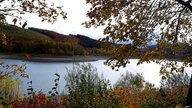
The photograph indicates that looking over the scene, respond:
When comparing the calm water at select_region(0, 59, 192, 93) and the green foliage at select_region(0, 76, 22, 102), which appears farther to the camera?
the calm water at select_region(0, 59, 192, 93)

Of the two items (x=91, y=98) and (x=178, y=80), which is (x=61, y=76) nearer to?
(x=178, y=80)

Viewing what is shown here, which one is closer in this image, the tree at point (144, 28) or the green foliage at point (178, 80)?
the tree at point (144, 28)

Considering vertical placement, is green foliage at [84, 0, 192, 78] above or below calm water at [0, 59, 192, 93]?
above

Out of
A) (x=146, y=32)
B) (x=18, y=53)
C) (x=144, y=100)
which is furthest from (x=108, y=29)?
(x=18, y=53)

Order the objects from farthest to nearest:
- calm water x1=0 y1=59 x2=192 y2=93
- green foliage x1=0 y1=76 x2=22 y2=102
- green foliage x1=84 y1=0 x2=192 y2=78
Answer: calm water x1=0 y1=59 x2=192 y2=93 → green foliage x1=0 y1=76 x2=22 y2=102 → green foliage x1=84 y1=0 x2=192 y2=78

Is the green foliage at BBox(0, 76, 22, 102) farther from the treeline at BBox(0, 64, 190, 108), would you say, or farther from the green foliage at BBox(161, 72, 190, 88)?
the green foliage at BBox(161, 72, 190, 88)

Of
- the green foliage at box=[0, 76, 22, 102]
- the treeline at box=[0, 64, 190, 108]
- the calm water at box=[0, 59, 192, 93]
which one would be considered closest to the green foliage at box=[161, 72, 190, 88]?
the treeline at box=[0, 64, 190, 108]

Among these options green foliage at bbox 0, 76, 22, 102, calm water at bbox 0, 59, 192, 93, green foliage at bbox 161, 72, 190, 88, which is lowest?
calm water at bbox 0, 59, 192, 93

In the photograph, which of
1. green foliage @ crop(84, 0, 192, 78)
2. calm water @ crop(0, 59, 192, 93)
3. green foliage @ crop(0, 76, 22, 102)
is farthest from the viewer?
calm water @ crop(0, 59, 192, 93)

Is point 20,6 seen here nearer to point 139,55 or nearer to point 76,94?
point 76,94

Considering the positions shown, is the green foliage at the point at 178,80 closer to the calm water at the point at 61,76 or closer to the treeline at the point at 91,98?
the treeline at the point at 91,98

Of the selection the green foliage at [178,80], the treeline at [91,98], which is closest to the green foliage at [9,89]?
the treeline at [91,98]

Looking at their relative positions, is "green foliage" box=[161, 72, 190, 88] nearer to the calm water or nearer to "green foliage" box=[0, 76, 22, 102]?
the calm water

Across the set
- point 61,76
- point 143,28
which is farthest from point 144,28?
point 61,76
